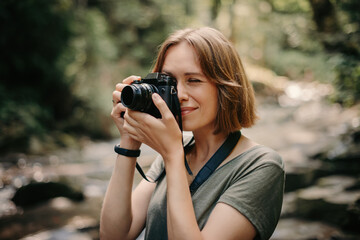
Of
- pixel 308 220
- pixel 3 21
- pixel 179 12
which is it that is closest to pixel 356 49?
pixel 308 220

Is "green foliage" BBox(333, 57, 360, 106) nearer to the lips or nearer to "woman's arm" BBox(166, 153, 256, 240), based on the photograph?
the lips

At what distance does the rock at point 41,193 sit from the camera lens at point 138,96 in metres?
3.07

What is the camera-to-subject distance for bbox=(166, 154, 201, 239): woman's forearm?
914 mm

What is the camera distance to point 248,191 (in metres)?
0.99

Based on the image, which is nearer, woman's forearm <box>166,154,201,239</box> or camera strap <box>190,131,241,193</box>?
woman's forearm <box>166,154,201,239</box>

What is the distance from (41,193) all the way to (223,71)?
333 cm

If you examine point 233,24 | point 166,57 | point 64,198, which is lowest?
point 64,198

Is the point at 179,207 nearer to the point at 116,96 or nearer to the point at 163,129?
the point at 163,129

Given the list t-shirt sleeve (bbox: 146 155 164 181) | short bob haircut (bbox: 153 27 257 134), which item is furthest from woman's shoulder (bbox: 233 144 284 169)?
t-shirt sleeve (bbox: 146 155 164 181)

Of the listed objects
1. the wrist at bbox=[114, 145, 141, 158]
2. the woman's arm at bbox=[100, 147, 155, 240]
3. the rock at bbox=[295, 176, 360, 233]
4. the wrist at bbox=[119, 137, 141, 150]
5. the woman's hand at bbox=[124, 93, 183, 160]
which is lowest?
the rock at bbox=[295, 176, 360, 233]

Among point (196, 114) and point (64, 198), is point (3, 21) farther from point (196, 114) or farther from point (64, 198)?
point (196, 114)

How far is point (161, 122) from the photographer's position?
1.02m

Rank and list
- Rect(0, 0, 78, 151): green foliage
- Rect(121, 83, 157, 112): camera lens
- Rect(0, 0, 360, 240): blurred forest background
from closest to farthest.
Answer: Rect(121, 83, 157, 112): camera lens, Rect(0, 0, 360, 240): blurred forest background, Rect(0, 0, 78, 151): green foliage

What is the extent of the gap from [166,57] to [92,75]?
24.5 ft
